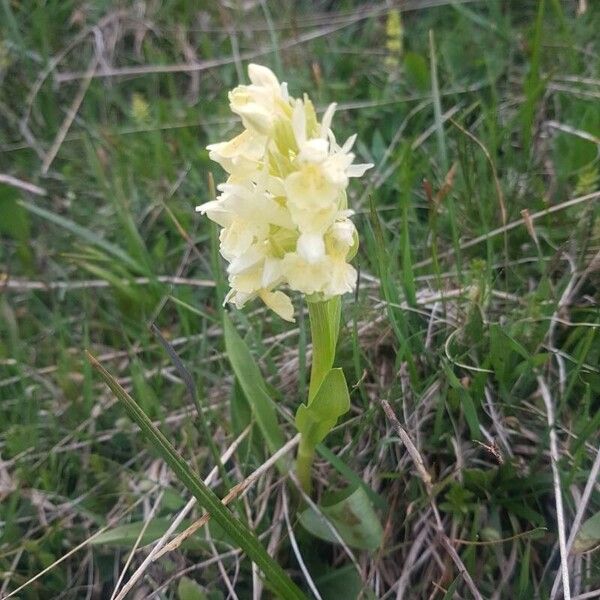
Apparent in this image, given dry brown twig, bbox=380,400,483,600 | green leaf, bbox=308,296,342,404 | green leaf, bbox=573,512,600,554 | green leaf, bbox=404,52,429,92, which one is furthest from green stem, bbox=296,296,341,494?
green leaf, bbox=404,52,429,92

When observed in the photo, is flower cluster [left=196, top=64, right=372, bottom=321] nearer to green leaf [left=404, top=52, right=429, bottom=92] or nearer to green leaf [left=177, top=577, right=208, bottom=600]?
green leaf [left=177, top=577, right=208, bottom=600]

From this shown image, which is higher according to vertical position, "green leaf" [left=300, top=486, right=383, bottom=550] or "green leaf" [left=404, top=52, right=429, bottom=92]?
"green leaf" [left=404, top=52, right=429, bottom=92]

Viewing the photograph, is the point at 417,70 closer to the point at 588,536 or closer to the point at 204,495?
the point at 588,536

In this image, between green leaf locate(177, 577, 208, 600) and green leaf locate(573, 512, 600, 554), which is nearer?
green leaf locate(573, 512, 600, 554)

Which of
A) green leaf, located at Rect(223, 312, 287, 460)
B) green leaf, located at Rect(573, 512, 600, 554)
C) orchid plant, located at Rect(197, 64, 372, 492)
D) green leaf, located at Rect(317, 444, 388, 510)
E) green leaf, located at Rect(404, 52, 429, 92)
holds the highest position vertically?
orchid plant, located at Rect(197, 64, 372, 492)

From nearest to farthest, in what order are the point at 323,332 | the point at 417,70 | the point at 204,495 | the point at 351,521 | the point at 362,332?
the point at 204,495, the point at 323,332, the point at 351,521, the point at 362,332, the point at 417,70

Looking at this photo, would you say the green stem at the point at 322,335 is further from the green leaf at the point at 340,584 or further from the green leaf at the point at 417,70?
the green leaf at the point at 417,70

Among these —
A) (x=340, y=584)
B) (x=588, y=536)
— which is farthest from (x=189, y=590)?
(x=588, y=536)
